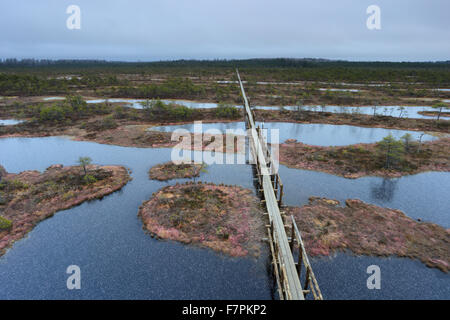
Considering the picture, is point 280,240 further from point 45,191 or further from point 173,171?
point 45,191

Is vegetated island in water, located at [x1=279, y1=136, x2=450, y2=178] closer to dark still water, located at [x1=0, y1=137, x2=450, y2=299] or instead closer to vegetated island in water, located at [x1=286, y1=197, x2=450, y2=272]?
dark still water, located at [x1=0, y1=137, x2=450, y2=299]

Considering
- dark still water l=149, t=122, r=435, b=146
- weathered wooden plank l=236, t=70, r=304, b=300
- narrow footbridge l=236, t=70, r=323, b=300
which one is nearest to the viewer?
weathered wooden plank l=236, t=70, r=304, b=300

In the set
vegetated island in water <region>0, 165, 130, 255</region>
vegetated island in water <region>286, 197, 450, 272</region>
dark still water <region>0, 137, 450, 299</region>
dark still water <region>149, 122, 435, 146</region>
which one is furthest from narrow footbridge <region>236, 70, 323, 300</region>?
vegetated island in water <region>0, 165, 130, 255</region>

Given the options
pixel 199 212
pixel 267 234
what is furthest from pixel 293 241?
pixel 199 212

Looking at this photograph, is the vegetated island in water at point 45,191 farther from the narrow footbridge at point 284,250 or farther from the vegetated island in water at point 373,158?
the vegetated island in water at point 373,158

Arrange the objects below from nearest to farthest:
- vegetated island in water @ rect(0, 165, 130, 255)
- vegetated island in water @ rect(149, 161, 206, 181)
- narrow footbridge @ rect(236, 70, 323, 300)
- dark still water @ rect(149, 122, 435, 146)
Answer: narrow footbridge @ rect(236, 70, 323, 300)
vegetated island in water @ rect(0, 165, 130, 255)
vegetated island in water @ rect(149, 161, 206, 181)
dark still water @ rect(149, 122, 435, 146)

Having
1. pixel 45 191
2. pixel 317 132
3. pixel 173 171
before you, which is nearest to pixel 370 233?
pixel 173 171

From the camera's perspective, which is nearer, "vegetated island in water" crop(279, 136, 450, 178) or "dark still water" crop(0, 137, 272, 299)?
"dark still water" crop(0, 137, 272, 299)
